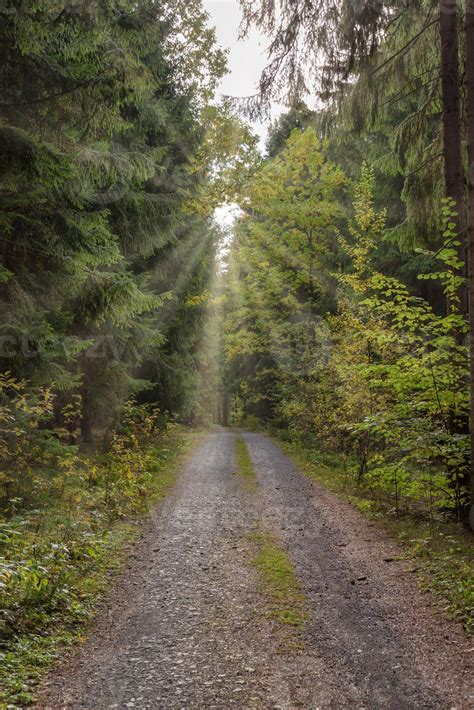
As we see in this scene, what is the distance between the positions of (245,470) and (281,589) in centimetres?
944

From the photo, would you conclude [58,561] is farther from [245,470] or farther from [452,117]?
[245,470]

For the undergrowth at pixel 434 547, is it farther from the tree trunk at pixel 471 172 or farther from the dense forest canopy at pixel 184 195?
the tree trunk at pixel 471 172

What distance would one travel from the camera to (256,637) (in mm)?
5250

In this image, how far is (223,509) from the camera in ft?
35.9

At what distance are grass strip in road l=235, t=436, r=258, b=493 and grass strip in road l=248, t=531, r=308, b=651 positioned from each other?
15.3ft

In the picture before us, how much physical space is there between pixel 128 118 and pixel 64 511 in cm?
993

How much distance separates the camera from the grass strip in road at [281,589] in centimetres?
541

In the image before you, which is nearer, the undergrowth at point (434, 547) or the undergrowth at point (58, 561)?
the undergrowth at point (58, 561)

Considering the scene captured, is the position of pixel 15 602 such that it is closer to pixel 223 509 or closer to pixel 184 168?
pixel 223 509

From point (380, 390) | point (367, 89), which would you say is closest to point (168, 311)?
point (380, 390)

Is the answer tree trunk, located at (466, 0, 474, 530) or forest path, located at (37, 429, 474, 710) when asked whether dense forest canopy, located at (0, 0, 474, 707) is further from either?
forest path, located at (37, 429, 474, 710)

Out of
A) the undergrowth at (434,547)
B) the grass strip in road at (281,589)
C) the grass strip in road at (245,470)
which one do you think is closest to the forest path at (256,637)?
the grass strip in road at (281,589)

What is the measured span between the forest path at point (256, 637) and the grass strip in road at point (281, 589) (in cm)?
9

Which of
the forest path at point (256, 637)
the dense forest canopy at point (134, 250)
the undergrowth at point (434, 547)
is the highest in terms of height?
the dense forest canopy at point (134, 250)
